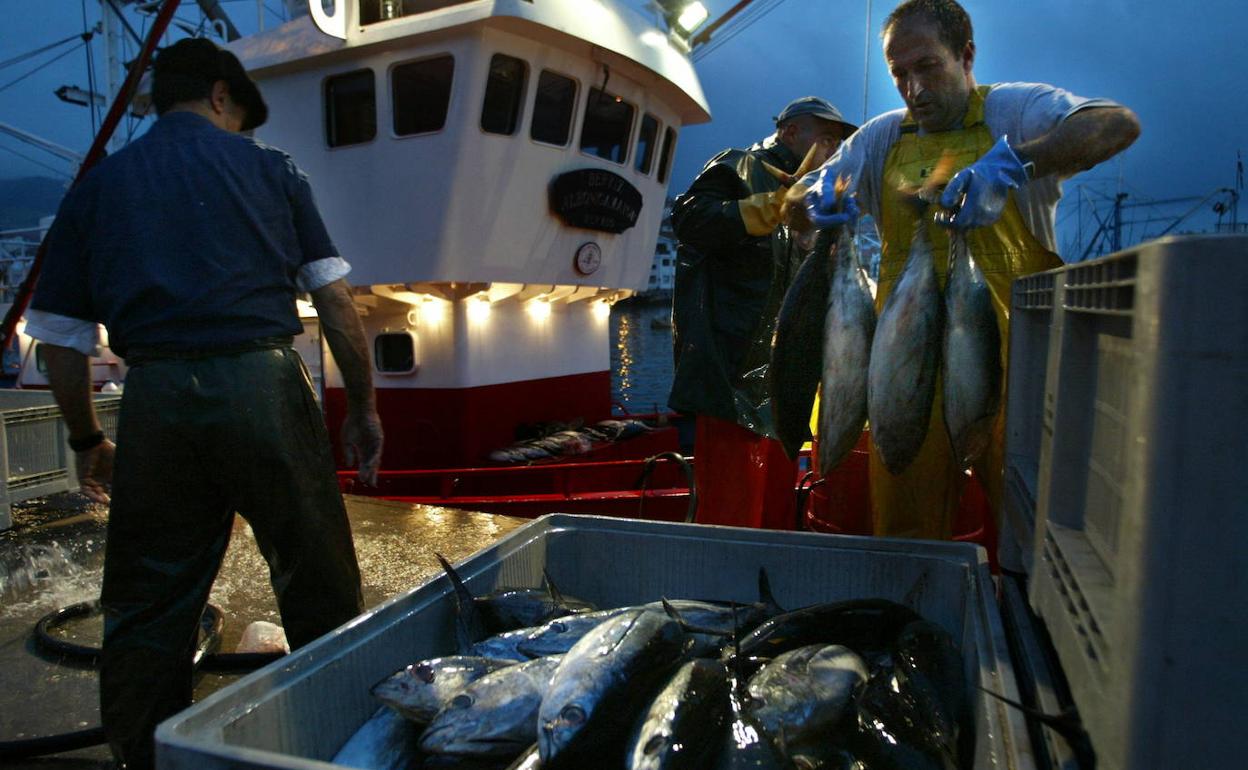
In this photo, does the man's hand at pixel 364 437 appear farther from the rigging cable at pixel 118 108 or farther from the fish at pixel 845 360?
the rigging cable at pixel 118 108

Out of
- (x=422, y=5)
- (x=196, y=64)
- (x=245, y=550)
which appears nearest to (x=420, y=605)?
(x=196, y=64)

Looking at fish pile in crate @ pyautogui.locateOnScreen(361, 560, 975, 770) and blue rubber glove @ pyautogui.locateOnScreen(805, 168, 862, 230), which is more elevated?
blue rubber glove @ pyautogui.locateOnScreen(805, 168, 862, 230)

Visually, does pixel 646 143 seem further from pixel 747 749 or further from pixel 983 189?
pixel 747 749

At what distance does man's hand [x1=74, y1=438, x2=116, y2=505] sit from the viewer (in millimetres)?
2289

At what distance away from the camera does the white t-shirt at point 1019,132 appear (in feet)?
7.30

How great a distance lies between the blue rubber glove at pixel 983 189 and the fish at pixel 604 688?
4.02 feet

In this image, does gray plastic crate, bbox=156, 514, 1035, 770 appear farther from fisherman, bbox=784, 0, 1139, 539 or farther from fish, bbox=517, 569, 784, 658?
fisherman, bbox=784, 0, 1139, 539

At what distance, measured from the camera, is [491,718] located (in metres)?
1.29

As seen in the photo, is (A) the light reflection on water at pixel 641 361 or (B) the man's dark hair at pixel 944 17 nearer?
(B) the man's dark hair at pixel 944 17

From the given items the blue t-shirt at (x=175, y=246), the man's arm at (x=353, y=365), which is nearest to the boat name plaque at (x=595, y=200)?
the man's arm at (x=353, y=365)

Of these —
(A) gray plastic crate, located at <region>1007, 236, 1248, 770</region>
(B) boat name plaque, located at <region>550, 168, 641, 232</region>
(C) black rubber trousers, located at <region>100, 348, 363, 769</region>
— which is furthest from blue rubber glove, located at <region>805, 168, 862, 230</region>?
(B) boat name plaque, located at <region>550, 168, 641, 232</region>

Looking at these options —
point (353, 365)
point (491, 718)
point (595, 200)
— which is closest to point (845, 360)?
point (491, 718)

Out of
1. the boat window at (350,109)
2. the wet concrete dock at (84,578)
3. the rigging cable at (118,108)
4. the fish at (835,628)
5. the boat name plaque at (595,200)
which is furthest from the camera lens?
the boat name plaque at (595,200)

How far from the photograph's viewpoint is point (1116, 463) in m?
0.96
